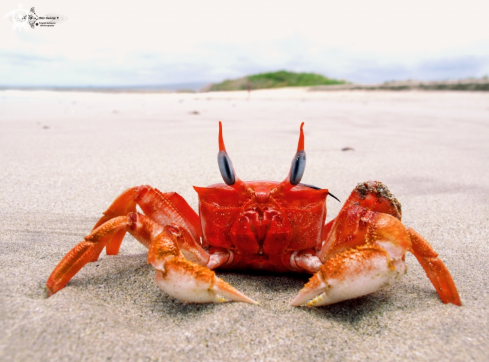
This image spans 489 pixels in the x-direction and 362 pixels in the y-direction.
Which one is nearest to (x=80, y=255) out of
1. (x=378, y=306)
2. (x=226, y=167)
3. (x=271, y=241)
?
(x=226, y=167)

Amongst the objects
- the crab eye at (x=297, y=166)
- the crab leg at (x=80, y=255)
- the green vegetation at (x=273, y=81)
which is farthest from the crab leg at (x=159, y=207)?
the green vegetation at (x=273, y=81)

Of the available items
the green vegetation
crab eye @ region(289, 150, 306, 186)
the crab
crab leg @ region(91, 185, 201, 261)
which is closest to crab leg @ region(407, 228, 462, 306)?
the crab

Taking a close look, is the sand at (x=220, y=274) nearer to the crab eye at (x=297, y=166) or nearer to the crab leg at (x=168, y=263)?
the crab leg at (x=168, y=263)

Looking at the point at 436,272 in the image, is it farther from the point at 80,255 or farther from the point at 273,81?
the point at 273,81

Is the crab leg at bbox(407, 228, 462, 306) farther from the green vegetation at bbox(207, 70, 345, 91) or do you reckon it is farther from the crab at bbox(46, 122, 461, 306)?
the green vegetation at bbox(207, 70, 345, 91)

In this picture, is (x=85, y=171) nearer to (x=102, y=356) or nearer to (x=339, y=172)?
(x=339, y=172)

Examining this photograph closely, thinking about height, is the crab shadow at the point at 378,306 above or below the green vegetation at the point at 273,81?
below

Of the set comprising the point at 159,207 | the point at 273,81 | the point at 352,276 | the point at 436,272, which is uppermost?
the point at 273,81
